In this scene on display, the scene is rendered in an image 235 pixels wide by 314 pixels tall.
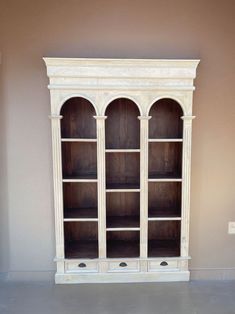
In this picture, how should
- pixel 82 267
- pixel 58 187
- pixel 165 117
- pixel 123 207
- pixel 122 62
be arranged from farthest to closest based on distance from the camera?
pixel 123 207 < pixel 165 117 < pixel 82 267 < pixel 58 187 < pixel 122 62

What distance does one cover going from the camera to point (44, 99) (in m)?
2.70

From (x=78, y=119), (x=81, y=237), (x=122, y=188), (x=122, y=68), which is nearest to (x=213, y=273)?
(x=122, y=188)

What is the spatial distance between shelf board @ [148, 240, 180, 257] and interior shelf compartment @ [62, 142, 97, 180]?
95 centimetres

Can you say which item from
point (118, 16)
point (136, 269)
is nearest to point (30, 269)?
point (136, 269)

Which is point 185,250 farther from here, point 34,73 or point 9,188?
point 34,73

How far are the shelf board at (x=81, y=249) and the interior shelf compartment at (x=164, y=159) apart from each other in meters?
0.94

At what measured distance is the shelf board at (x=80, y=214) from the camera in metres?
2.66

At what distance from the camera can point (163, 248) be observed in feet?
9.44

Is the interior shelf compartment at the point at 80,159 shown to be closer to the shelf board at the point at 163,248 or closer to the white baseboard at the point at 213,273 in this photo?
the shelf board at the point at 163,248

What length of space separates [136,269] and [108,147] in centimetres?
122

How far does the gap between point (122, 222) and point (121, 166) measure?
558mm

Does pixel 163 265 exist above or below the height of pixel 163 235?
below

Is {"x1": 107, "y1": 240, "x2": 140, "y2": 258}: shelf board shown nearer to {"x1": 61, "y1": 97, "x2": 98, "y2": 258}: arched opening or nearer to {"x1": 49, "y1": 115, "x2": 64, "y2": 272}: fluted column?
{"x1": 61, "y1": 97, "x2": 98, "y2": 258}: arched opening

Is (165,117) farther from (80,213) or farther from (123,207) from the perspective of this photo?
(80,213)
